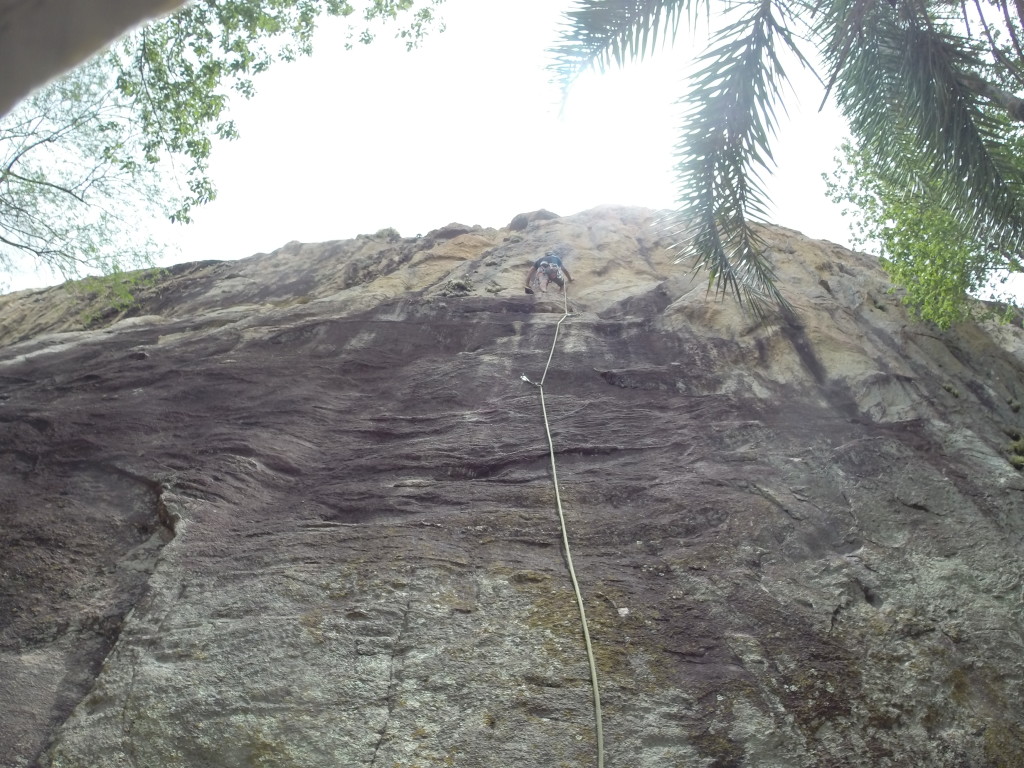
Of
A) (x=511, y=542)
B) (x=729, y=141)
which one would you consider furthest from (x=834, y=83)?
(x=511, y=542)

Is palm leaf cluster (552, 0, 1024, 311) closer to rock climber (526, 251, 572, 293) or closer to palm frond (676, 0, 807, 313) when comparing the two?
palm frond (676, 0, 807, 313)

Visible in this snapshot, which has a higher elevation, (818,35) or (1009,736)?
(818,35)

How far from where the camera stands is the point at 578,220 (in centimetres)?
1844

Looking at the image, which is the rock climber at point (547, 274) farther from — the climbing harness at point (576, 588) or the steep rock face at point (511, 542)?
the climbing harness at point (576, 588)

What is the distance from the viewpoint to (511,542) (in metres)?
7.73

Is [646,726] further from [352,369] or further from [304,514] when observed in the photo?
[352,369]

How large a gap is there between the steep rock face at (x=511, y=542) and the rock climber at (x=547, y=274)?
1.81 metres

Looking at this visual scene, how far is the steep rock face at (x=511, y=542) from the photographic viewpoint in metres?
6.00

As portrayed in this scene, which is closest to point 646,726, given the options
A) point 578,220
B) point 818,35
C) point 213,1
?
point 818,35

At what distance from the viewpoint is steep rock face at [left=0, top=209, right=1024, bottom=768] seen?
600 centimetres

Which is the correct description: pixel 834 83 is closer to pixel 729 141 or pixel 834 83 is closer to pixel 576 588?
pixel 729 141

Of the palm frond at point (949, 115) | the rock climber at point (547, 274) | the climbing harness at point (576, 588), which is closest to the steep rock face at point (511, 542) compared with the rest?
the climbing harness at point (576, 588)

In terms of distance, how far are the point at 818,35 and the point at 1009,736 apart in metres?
7.72

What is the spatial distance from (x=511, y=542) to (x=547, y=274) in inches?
312
